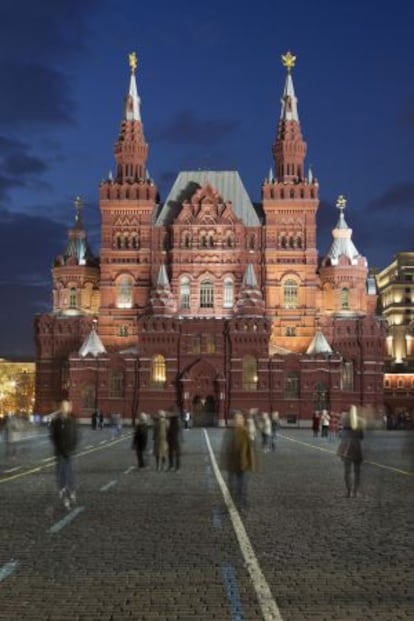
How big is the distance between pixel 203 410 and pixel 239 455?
247ft

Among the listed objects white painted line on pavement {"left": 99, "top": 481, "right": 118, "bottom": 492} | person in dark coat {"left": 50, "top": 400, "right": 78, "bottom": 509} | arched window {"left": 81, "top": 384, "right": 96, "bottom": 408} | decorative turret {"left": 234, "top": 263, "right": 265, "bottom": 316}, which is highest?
decorative turret {"left": 234, "top": 263, "right": 265, "bottom": 316}

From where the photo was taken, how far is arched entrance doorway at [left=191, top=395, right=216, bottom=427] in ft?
305

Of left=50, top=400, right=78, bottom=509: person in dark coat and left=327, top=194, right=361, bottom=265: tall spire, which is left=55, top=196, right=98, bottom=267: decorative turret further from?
left=50, top=400, right=78, bottom=509: person in dark coat

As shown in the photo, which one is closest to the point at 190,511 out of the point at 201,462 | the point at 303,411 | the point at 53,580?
the point at 53,580

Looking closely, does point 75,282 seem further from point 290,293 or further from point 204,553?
point 204,553

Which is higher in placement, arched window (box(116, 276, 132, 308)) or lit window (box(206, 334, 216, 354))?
arched window (box(116, 276, 132, 308))

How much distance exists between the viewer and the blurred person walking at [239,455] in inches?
741

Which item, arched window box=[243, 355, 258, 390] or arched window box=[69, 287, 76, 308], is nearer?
arched window box=[243, 355, 258, 390]

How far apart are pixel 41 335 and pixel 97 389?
9991 millimetres

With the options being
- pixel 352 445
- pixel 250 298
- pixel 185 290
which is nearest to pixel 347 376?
pixel 250 298

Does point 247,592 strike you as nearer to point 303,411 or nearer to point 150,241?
point 303,411

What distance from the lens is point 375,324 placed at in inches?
3839

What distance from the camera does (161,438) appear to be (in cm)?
3022

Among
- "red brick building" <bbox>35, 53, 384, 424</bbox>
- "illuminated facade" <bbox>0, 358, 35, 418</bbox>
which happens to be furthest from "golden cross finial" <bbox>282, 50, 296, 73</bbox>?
"illuminated facade" <bbox>0, 358, 35, 418</bbox>
